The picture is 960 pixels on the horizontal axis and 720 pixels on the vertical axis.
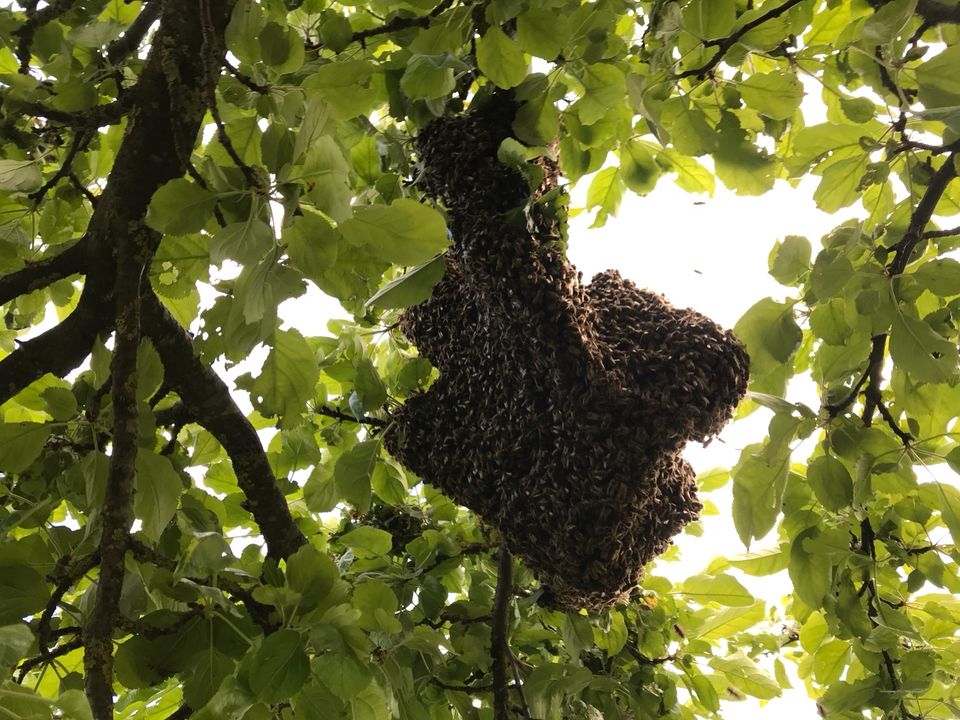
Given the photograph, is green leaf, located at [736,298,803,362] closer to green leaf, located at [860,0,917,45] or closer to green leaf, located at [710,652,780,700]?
green leaf, located at [860,0,917,45]

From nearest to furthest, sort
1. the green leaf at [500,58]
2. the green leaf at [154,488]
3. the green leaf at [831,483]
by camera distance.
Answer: the green leaf at [154,488], the green leaf at [500,58], the green leaf at [831,483]

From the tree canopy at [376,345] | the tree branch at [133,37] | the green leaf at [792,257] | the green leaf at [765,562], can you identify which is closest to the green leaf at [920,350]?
the tree canopy at [376,345]

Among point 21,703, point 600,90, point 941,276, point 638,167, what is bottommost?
point 21,703

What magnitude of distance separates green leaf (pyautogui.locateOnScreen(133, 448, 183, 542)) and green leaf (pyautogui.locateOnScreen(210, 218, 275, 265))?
0.80 feet

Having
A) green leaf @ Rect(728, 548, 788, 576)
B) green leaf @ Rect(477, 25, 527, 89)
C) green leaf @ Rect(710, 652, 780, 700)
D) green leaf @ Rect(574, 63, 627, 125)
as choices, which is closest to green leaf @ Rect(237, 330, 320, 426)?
green leaf @ Rect(477, 25, 527, 89)

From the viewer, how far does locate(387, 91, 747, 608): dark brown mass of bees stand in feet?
2.67

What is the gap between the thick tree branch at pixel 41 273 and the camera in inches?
25.4

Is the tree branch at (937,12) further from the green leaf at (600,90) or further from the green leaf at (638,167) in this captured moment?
the green leaf at (638,167)

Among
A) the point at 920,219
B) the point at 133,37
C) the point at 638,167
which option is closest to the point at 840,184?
the point at 920,219

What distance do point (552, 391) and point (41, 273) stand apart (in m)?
0.53

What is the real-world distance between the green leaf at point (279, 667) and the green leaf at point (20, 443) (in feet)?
0.97

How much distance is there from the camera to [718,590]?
1.08m

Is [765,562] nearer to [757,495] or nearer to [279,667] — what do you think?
[757,495]

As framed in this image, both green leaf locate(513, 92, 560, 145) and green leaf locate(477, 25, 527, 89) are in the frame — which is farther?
green leaf locate(513, 92, 560, 145)
